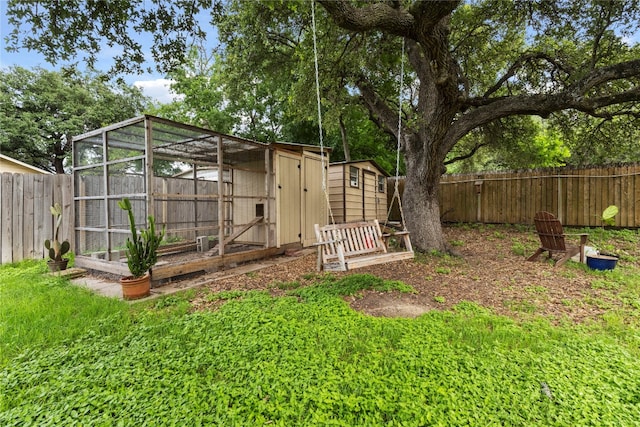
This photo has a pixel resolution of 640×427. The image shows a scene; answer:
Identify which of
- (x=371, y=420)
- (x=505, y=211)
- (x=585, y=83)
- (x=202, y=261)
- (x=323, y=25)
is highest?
(x=323, y=25)

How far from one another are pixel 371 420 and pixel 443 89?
531 centimetres

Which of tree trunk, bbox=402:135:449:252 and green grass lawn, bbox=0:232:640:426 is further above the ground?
tree trunk, bbox=402:135:449:252

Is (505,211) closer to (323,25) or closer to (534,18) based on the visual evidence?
(534,18)

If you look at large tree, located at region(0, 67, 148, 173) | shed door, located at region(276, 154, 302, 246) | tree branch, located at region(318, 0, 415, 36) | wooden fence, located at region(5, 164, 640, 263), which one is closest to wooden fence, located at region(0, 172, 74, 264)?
wooden fence, located at region(5, 164, 640, 263)

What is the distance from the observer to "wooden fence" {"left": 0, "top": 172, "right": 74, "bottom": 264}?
5.31m

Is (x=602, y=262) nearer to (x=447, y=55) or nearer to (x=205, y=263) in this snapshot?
(x=447, y=55)

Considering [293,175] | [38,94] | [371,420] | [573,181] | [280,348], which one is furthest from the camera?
[38,94]

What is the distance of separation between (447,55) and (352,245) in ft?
11.4

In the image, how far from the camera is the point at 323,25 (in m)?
5.29

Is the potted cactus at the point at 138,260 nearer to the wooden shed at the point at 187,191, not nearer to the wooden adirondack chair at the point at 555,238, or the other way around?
the wooden shed at the point at 187,191

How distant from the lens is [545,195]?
855 cm

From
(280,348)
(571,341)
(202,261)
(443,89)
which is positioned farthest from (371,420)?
(443,89)

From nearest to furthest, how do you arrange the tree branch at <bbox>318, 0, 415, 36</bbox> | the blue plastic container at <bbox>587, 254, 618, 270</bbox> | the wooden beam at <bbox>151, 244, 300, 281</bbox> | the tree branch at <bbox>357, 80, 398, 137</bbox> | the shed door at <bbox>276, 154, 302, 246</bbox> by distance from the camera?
the tree branch at <bbox>318, 0, 415, 36</bbox> → the wooden beam at <bbox>151, 244, 300, 281</bbox> → the blue plastic container at <bbox>587, 254, 618, 270</bbox> → the shed door at <bbox>276, 154, 302, 246</bbox> → the tree branch at <bbox>357, 80, 398, 137</bbox>

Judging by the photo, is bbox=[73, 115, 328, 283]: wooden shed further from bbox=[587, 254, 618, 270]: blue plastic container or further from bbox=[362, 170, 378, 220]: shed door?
bbox=[587, 254, 618, 270]: blue plastic container
